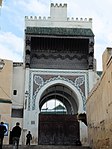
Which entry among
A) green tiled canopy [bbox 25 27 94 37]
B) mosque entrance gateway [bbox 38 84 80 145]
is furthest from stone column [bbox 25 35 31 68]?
mosque entrance gateway [bbox 38 84 80 145]

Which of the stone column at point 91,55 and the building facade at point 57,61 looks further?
the stone column at point 91,55

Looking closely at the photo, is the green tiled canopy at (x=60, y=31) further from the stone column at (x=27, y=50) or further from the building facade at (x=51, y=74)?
the stone column at (x=27, y=50)

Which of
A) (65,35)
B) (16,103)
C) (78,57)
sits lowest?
(16,103)

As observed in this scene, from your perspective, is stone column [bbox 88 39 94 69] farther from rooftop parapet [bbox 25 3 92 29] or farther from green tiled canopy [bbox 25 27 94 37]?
rooftop parapet [bbox 25 3 92 29]

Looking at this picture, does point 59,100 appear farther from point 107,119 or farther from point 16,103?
point 107,119

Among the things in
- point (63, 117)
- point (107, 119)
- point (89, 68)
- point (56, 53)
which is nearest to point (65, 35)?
point (56, 53)

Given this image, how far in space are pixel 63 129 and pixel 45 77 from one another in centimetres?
354

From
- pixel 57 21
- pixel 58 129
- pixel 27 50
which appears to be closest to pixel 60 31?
pixel 57 21

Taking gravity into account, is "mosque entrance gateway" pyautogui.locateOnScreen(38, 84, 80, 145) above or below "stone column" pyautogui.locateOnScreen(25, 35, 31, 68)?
below

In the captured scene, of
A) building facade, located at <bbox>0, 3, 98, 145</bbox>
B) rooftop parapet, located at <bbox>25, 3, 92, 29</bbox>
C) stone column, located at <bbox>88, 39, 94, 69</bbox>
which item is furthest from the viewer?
rooftop parapet, located at <bbox>25, 3, 92, 29</bbox>

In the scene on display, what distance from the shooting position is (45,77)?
1925 cm

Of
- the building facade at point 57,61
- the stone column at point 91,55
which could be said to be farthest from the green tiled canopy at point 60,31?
the stone column at point 91,55

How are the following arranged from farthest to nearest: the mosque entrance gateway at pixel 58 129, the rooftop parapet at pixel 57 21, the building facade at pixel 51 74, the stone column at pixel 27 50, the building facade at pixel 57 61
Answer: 1. the rooftop parapet at pixel 57 21
2. the stone column at pixel 27 50
3. the building facade at pixel 57 61
4. the mosque entrance gateway at pixel 58 129
5. the building facade at pixel 51 74

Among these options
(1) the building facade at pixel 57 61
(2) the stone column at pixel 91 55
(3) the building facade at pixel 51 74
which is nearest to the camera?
(3) the building facade at pixel 51 74
